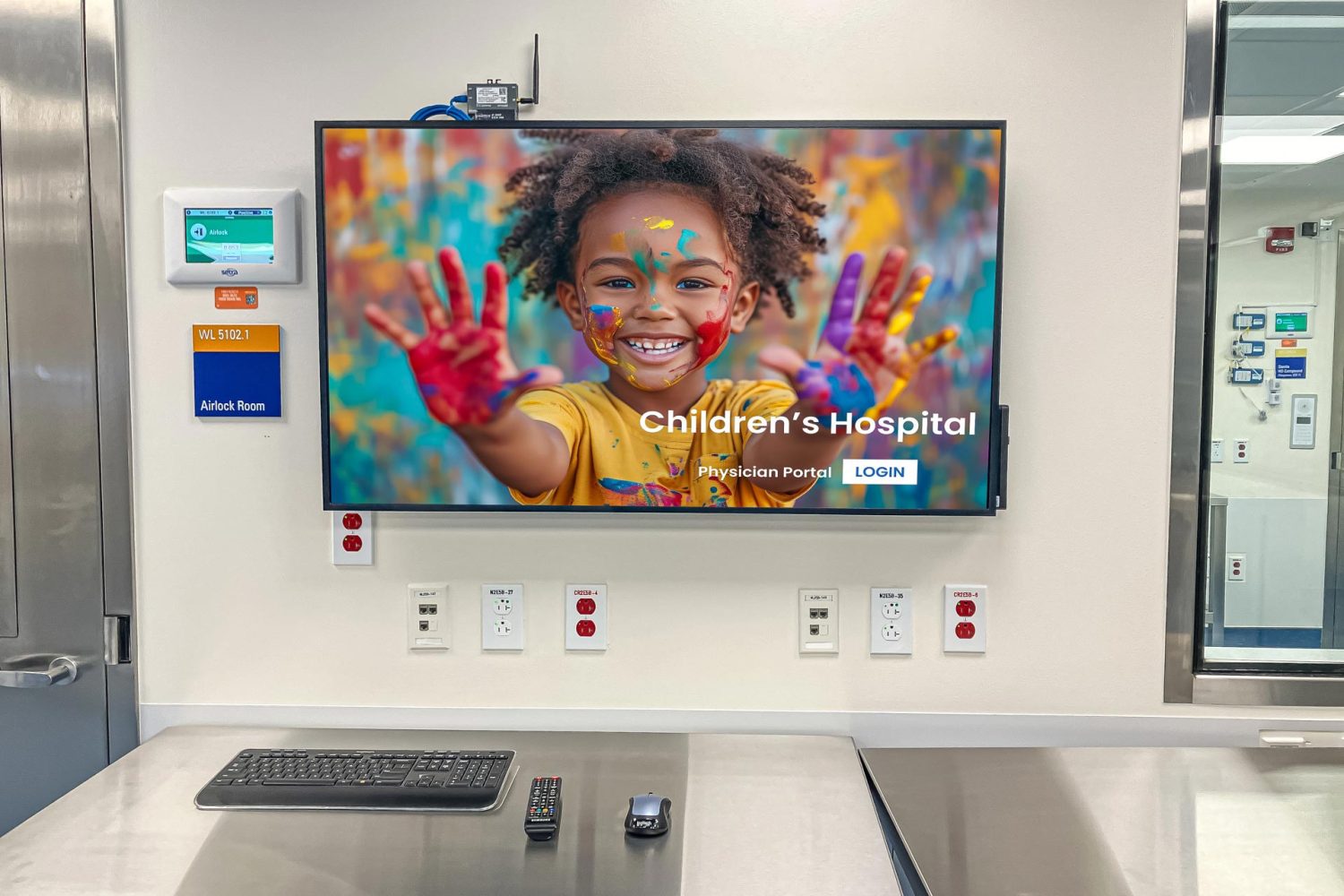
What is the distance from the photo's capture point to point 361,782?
4.09 ft

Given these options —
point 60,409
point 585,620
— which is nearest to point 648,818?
point 585,620

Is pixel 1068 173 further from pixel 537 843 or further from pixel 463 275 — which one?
pixel 537 843

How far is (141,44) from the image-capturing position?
1.45 meters

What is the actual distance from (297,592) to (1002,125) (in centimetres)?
142

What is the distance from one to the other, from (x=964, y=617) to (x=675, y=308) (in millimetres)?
731

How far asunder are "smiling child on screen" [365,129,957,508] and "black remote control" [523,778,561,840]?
17.3 inches

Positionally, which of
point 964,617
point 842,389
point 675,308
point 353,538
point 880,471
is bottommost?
point 964,617

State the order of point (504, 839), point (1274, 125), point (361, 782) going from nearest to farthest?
point (504, 839) → point (361, 782) → point (1274, 125)

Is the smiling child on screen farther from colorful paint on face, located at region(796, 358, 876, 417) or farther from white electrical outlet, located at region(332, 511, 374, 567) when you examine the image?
white electrical outlet, located at region(332, 511, 374, 567)

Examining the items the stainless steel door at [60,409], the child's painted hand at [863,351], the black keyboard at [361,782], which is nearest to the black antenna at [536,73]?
the child's painted hand at [863,351]

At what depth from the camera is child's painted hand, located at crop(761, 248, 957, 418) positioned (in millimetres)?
1356

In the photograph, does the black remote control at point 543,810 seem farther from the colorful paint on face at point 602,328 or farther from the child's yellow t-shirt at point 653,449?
the colorful paint on face at point 602,328

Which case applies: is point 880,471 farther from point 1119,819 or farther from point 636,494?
point 1119,819

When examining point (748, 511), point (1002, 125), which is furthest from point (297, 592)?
point (1002, 125)
